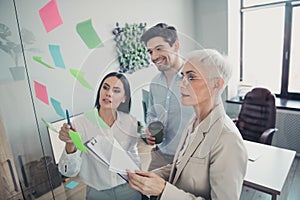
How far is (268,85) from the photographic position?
10.4 ft

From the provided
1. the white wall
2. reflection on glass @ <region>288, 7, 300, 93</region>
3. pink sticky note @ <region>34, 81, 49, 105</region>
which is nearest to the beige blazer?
pink sticky note @ <region>34, 81, 49, 105</region>

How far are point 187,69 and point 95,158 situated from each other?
528mm

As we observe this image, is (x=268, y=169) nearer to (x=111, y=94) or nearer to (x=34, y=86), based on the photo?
(x=111, y=94)

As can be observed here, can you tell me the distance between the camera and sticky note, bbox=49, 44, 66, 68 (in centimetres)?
151

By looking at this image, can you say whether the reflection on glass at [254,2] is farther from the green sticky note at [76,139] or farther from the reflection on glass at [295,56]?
the green sticky note at [76,139]

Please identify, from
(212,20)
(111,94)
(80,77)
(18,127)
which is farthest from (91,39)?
(212,20)

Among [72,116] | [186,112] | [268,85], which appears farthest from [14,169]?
[268,85]

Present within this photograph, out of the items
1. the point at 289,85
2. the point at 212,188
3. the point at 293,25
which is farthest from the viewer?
the point at 289,85

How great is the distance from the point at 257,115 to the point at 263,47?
3.83 ft

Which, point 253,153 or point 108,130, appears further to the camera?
point 253,153

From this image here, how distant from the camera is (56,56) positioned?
1622mm

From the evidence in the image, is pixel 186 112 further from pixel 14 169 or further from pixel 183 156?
pixel 14 169

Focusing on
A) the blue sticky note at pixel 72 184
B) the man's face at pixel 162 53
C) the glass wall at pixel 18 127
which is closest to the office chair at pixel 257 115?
the man's face at pixel 162 53

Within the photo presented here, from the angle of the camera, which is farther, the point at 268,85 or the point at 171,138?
the point at 268,85
